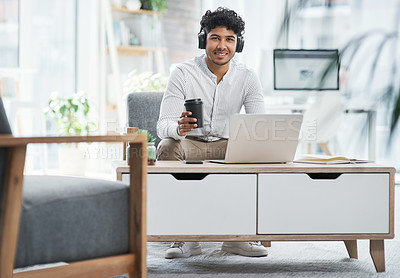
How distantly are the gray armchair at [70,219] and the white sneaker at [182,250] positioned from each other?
729mm

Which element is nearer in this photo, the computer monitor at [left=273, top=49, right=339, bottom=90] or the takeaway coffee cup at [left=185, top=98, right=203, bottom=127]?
the computer monitor at [left=273, top=49, right=339, bottom=90]

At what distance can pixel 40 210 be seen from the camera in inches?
50.4

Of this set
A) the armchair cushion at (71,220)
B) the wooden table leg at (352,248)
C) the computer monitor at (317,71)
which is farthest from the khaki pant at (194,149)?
the computer monitor at (317,71)

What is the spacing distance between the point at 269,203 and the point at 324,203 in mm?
197

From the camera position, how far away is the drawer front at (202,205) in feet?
6.15

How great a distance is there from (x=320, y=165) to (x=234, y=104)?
0.71m

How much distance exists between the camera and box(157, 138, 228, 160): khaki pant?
2.38 m

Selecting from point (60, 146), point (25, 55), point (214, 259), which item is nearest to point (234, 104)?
point (214, 259)

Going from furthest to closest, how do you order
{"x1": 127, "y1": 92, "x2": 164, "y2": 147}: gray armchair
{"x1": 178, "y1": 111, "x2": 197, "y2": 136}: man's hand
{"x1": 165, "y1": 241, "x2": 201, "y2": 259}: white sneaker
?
{"x1": 127, "y1": 92, "x2": 164, "y2": 147}: gray armchair < {"x1": 165, "y1": 241, "x2": 201, "y2": 259}: white sneaker < {"x1": 178, "y1": 111, "x2": 197, "y2": 136}: man's hand

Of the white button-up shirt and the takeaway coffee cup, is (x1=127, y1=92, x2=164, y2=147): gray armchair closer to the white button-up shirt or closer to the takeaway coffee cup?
the white button-up shirt

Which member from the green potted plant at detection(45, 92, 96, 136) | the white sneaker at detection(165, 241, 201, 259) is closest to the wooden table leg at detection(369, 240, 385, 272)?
the white sneaker at detection(165, 241, 201, 259)

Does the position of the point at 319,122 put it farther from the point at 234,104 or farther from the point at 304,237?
the point at 234,104

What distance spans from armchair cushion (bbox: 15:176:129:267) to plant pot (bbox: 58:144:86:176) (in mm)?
3480

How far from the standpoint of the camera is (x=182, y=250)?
2.21 meters
